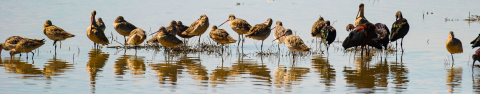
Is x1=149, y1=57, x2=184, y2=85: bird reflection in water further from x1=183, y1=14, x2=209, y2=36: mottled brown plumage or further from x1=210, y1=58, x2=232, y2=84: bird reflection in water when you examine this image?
x1=183, y1=14, x2=209, y2=36: mottled brown plumage

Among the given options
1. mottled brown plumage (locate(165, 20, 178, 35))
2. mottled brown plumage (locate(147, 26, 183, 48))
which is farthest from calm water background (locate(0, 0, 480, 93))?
mottled brown plumage (locate(165, 20, 178, 35))

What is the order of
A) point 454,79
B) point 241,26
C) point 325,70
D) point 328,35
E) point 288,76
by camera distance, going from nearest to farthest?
1. point 454,79
2. point 288,76
3. point 325,70
4. point 328,35
5. point 241,26

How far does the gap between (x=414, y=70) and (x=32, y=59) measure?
725 cm

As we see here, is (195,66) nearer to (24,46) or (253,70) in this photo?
(253,70)

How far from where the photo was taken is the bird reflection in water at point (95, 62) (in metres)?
10.1

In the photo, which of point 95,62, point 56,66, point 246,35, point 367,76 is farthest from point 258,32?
point 56,66

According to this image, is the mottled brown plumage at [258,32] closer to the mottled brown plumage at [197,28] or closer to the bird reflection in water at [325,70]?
the mottled brown plumage at [197,28]

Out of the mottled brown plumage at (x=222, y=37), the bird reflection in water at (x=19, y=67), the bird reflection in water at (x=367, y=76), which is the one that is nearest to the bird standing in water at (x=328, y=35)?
the bird reflection in water at (x=367, y=76)

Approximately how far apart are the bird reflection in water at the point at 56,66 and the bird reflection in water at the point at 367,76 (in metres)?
4.77

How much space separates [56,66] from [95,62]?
0.98 meters

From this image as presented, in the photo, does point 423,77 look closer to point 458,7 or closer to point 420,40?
point 420,40

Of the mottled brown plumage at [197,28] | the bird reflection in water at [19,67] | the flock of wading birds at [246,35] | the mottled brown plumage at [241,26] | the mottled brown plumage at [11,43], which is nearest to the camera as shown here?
the bird reflection in water at [19,67]

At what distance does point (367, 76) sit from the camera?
34.9 feet

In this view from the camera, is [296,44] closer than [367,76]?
No
